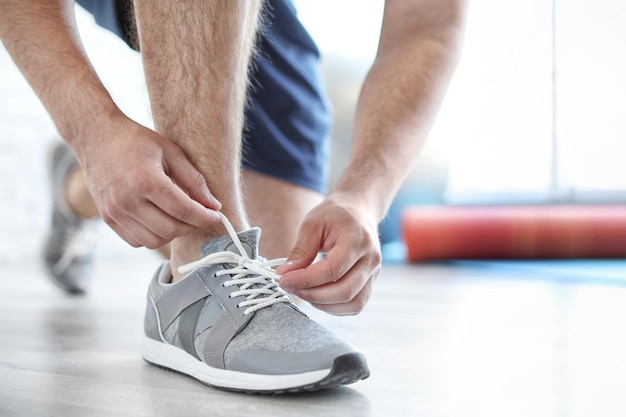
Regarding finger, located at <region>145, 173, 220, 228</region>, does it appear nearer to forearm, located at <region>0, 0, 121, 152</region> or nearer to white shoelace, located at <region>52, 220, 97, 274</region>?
forearm, located at <region>0, 0, 121, 152</region>

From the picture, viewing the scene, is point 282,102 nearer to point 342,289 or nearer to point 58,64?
point 58,64

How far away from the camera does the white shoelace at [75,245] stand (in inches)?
77.7

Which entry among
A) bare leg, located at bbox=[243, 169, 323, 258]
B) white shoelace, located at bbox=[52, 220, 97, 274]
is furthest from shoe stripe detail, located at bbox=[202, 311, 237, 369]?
white shoelace, located at bbox=[52, 220, 97, 274]

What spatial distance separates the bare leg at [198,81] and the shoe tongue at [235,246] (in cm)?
3

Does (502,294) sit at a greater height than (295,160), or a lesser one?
lesser

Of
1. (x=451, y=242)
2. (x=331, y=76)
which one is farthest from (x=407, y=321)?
(x=331, y=76)

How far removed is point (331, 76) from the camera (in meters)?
3.68

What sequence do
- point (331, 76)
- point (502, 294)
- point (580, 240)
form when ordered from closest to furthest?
point (502, 294) < point (580, 240) < point (331, 76)

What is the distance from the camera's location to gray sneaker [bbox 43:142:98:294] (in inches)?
77.7

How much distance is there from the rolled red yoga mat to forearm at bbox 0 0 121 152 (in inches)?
91.5

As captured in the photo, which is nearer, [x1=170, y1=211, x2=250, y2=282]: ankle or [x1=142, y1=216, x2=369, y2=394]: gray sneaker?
[x1=142, y1=216, x2=369, y2=394]: gray sneaker

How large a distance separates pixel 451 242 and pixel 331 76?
3.53 feet

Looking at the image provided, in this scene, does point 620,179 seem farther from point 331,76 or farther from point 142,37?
point 142,37

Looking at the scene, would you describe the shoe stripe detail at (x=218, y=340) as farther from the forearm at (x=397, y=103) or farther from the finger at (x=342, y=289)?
the forearm at (x=397, y=103)
